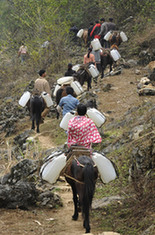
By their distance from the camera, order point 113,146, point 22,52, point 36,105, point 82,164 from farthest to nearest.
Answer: point 22,52 → point 36,105 → point 113,146 → point 82,164

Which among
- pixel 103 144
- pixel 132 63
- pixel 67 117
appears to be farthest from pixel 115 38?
pixel 67 117

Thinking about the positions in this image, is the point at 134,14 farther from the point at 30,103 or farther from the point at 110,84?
the point at 30,103

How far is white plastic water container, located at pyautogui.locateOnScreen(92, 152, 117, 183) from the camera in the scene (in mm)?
6082

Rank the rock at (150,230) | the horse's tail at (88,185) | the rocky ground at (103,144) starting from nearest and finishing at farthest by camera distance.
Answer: the rock at (150,230) < the horse's tail at (88,185) < the rocky ground at (103,144)

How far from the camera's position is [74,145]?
6215 millimetres

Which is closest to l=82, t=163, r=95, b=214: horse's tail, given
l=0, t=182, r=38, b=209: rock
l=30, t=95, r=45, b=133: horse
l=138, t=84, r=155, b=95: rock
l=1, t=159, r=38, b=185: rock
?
l=0, t=182, r=38, b=209: rock

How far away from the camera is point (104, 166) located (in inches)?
240

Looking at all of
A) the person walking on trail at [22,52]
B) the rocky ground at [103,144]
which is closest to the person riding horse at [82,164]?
the rocky ground at [103,144]

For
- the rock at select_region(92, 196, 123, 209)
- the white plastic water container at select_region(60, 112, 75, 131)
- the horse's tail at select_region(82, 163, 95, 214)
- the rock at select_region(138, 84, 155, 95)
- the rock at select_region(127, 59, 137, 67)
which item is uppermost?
the white plastic water container at select_region(60, 112, 75, 131)

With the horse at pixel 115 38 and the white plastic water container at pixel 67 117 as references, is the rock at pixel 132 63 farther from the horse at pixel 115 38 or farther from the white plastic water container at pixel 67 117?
the white plastic water container at pixel 67 117

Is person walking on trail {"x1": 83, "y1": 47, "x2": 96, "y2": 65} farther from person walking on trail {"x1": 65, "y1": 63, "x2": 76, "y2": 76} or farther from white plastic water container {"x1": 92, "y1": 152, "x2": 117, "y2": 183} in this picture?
white plastic water container {"x1": 92, "y1": 152, "x2": 117, "y2": 183}

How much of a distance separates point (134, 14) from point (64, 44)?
519 centimetres

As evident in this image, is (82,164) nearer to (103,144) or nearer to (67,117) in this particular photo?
(67,117)

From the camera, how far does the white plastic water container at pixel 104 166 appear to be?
6082mm
